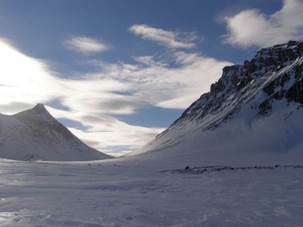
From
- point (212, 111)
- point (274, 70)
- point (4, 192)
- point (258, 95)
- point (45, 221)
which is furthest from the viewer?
point (212, 111)

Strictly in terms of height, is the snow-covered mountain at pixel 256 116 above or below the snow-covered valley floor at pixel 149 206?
above

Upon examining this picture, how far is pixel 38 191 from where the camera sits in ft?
66.5

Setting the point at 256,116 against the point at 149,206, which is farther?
the point at 256,116

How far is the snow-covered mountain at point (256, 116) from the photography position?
325ft

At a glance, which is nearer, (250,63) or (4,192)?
(4,192)

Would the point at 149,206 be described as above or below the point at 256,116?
below

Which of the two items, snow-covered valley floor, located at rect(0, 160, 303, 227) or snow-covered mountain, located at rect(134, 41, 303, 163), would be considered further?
snow-covered mountain, located at rect(134, 41, 303, 163)

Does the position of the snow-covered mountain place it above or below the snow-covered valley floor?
above

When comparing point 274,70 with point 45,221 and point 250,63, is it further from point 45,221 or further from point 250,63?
point 45,221

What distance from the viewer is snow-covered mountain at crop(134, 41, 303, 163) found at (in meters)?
98.9

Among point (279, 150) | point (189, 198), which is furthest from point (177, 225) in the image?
point (279, 150)

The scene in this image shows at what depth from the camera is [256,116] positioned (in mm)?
123562

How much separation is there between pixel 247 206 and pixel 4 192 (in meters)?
9.92

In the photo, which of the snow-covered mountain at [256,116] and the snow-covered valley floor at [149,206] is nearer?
the snow-covered valley floor at [149,206]
